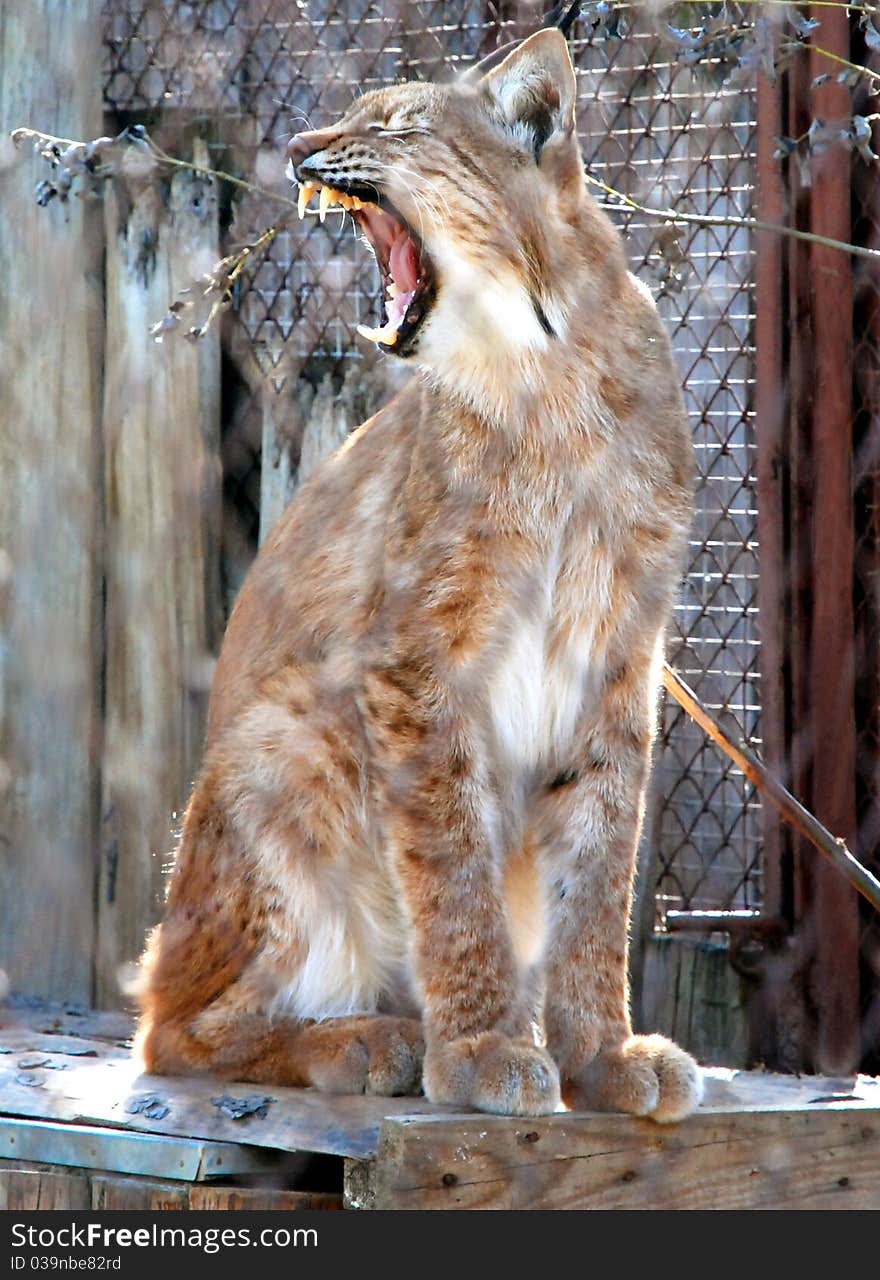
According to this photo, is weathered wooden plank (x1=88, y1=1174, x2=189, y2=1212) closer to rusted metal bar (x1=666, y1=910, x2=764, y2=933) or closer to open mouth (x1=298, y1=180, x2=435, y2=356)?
open mouth (x1=298, y1=180, x2=435, y2=356)

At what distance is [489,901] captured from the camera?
2.89m

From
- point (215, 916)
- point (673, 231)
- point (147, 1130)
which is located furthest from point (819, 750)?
point (147, 1130)

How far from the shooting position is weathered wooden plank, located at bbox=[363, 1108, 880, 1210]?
2.46 meters

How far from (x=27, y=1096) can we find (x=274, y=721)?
719 millimetres

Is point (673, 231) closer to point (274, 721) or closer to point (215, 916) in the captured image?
point (274, 721)

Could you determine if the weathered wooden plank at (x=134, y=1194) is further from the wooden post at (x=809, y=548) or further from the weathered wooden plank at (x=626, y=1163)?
the wooden post at (x=809, y=548)

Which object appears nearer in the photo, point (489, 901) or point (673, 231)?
point (489, 901)

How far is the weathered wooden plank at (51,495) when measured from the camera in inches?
A: 161

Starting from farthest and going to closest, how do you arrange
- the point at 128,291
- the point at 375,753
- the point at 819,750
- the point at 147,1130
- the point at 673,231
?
the point at 128,291, the point at 819,750, the point at 673,231, the point at 375,753, the point at 147,1130

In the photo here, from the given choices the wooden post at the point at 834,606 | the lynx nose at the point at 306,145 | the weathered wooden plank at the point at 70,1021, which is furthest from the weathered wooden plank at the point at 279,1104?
the lynx nose at the point at 306,145

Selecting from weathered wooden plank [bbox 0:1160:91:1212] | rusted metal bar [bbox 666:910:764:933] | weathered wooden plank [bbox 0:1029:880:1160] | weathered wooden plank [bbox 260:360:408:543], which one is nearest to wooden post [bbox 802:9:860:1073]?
rusted metal bar [bbox 666:910:764:933]

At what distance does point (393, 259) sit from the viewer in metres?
3.01

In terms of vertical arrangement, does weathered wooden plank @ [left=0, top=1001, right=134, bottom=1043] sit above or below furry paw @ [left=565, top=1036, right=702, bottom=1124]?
below

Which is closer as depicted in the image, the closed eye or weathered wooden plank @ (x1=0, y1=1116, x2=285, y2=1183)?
weathered wooden plank @ (x1=0, y1=1116, x2=285, y2=1183)
